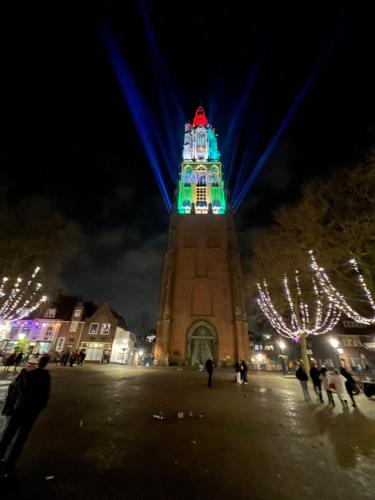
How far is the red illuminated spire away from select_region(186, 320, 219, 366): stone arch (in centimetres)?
4567

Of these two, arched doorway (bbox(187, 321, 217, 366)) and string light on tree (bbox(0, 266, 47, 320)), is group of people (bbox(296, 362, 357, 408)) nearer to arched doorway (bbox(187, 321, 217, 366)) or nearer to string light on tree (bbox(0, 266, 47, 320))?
arched doorway (bbox(187, 321, 217, 366))

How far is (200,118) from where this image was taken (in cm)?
5394

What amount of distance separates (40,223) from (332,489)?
20.6m

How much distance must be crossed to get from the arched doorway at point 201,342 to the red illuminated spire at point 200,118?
45769 millimetres

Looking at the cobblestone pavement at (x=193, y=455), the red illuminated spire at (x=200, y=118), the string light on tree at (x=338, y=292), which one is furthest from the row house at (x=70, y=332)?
the red illuminated spire at (x=200, y=118)

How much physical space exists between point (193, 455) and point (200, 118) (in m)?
61.5

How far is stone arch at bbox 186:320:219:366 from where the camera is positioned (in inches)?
1019

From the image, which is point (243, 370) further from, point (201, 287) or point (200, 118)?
point (200, 118)

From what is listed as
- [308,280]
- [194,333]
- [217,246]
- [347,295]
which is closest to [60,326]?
[194,333]

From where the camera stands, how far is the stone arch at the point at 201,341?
25.9m

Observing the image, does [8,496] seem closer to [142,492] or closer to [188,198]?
[142,492]

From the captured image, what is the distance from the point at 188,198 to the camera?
37062 millimetres

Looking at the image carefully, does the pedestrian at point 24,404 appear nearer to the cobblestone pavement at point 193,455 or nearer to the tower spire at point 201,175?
the cobblestone pavement at point 193,455

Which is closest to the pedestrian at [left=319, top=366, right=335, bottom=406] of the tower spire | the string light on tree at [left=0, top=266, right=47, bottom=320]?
the string light on tree at [left=0, top=266, right=47, bottom=320]
